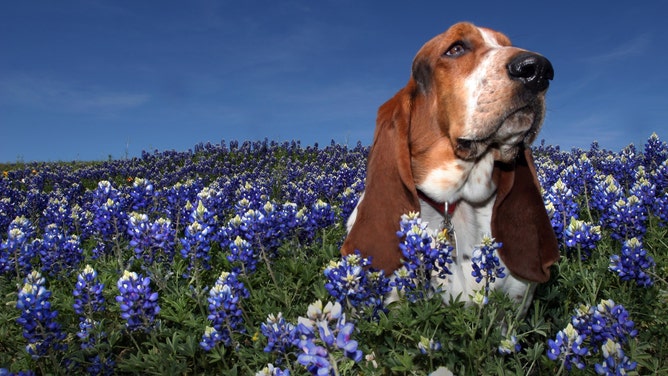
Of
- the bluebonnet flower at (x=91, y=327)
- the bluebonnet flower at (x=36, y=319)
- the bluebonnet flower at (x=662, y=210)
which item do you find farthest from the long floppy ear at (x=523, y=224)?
the bluebonnet flower at (x=36, y=319)

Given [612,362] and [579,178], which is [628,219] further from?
[612,362]

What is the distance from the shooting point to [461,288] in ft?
11.6

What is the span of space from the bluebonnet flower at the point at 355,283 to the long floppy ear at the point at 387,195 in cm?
33

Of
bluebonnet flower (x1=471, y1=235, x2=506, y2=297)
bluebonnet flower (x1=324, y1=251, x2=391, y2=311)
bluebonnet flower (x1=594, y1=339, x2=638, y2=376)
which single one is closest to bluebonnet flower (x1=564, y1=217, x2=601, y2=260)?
bluebonnet flower (x1=471, y1=235, x2=506, y2=297)

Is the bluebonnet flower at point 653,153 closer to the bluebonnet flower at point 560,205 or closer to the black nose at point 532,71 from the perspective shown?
the bluebonnet flower at point 560,205

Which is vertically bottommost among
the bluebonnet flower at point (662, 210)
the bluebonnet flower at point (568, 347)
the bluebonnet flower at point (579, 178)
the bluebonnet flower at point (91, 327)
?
the bluebonnet flower at point (91, 327)

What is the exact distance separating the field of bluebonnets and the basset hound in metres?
0.34

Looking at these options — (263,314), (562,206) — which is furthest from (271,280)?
(562,206)

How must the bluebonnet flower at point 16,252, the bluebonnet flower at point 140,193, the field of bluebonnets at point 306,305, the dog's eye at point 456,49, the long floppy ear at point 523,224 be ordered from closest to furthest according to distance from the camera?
the field of bluebonnets at point 306,305 < the long floppy ear at point 523,224 < the dog's eye at point 456,49 < the bluebonnet flower at point 16,252 < the bluebonnet flower at point 140,193

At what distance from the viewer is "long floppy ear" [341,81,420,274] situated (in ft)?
12.0

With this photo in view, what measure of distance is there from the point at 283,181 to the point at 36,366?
344 inches

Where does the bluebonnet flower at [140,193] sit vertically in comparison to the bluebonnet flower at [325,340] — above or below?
above

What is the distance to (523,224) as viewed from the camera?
3.75 meters

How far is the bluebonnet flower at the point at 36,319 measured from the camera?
3.38 meters
